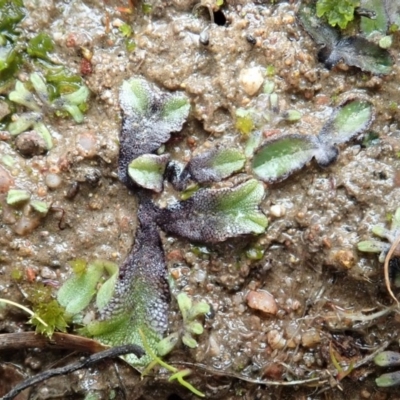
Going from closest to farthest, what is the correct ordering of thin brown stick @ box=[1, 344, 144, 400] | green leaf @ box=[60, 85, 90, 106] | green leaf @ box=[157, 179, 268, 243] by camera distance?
thin brown stick @ box=[1, 344, 144, 400], green leaf @ box=[157, 179, 268, 243], green leaf @ box=[60, 85, 90, 106]

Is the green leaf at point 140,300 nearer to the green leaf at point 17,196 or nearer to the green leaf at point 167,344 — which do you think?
the green leaf at point 167,344

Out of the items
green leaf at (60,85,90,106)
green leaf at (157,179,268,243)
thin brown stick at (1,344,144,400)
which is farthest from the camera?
green leaf at (60,85,90,106)

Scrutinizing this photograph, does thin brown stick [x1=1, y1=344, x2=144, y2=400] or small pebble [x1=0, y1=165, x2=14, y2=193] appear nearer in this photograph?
thin brown stick [x1=1, y1=344, x2=144, y2=400]

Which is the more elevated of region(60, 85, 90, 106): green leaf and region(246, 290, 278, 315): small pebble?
region(60, 85, 90, 106): green leaf

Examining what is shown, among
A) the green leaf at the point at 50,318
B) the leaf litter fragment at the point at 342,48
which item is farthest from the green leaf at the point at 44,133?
the leaf litter fragment at the point at 342,48

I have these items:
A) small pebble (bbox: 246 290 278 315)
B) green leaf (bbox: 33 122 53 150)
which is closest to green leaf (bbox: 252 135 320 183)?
small pebble (bbox: 246 290 278 315)

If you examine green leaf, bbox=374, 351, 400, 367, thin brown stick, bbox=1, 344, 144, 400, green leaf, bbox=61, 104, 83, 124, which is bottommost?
thin brown stick, bbox=1, 344, 144, 400

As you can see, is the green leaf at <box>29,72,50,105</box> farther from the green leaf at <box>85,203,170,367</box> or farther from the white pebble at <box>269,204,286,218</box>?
the white pebble at <box>269,204,286,218</box>

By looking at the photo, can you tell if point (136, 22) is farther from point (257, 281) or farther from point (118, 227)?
point (257, 281)
